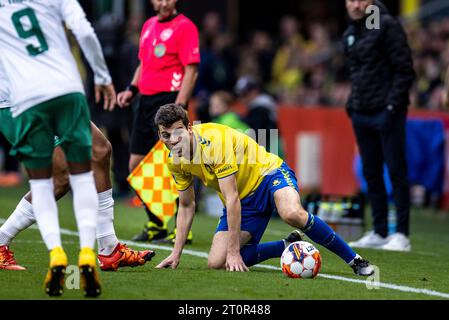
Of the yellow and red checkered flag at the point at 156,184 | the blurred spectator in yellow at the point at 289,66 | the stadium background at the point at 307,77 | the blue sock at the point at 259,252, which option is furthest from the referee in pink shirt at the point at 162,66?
the blurred spectator in yellow at the point at 289,66

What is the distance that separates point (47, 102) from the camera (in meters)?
6.11

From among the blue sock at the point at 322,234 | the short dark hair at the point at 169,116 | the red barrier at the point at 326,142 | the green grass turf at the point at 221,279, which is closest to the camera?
the green grass turf at the point at 221,279

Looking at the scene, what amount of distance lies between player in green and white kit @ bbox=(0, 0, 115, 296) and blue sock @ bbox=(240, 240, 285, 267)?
177 centimetres

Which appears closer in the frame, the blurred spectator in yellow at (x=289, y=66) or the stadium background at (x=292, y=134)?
the stadium background at (x=292, y=134)

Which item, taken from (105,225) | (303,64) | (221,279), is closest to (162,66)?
(105,225)

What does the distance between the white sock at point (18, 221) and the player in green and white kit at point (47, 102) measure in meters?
1.13

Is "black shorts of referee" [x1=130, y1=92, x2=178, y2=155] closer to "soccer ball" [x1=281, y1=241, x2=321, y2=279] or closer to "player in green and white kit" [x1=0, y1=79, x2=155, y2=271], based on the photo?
"player in green and white kit" [x1=0, y1=79, x2=155, y2=271]

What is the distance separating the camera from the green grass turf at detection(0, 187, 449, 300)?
6.21 m

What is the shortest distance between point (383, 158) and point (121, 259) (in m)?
3.68

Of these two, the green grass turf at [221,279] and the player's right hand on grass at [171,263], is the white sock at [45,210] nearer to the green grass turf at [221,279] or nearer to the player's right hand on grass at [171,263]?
the green grass turf at [221,279]

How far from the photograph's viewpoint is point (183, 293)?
6168 mm

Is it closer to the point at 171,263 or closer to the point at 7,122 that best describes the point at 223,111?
the point at 171,263

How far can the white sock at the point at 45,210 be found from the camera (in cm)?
609
